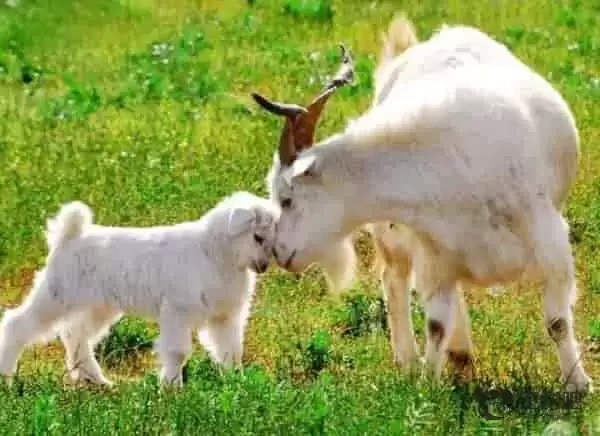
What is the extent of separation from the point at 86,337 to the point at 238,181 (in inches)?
171

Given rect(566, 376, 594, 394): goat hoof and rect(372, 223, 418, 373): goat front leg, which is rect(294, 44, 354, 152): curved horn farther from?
rect(566, 376, 594, 394): goat hoof

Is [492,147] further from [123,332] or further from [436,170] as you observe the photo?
[123,332]

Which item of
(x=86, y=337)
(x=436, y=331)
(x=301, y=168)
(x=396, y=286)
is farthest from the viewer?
(x=396, y=286)

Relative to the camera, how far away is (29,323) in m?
9.87

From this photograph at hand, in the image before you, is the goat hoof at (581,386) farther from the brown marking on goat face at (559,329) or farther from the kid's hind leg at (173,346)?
the kid's hind leg at (173,346)

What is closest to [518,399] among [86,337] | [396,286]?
[396,286]

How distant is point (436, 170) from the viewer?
9422mm

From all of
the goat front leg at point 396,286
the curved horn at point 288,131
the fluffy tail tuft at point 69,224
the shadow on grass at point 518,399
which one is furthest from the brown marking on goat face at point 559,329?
the fluffy tail tuft at point 69,224

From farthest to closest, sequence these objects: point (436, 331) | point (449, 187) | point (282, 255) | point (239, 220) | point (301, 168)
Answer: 1. point (436, 331)
2. point (282, 255)
3. point (239, 220)
4. point (301, 168)
5. point (449, 187)

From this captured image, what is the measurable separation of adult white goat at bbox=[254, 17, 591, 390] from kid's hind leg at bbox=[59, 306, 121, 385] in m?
1.08

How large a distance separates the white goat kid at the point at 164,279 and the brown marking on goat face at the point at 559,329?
153 centimetres

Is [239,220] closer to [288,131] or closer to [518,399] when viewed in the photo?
[288,131]

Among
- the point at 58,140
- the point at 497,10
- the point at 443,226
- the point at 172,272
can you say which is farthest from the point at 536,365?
the point at 497,10

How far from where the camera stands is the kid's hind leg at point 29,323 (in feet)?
32.2
